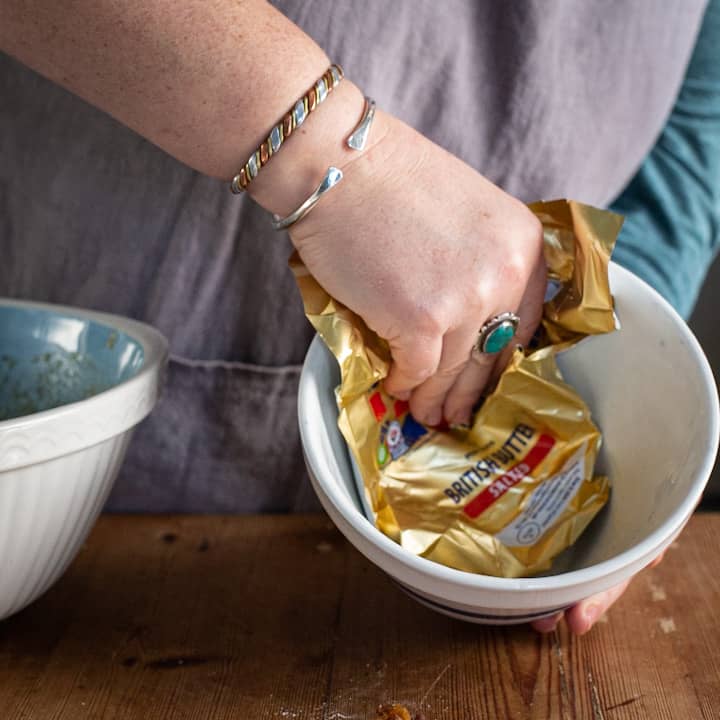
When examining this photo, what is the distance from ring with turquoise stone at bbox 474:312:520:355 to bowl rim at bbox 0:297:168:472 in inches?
6.9

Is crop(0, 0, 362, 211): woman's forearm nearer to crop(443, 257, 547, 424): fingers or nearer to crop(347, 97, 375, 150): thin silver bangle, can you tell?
crop(347, 97, 375, 150): thin silver bangle

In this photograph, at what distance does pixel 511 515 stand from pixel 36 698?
26 centimetres

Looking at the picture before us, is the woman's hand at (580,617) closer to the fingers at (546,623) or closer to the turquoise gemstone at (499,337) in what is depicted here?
the fingers at (546,623)

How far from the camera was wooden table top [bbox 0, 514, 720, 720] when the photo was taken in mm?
434

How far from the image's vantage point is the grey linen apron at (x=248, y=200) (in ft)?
1.73

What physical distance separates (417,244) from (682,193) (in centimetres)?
28

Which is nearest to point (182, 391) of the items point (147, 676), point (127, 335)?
point (127, 335)

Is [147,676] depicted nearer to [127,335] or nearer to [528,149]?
[127,335]

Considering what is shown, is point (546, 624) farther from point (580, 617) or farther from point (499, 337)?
point (499, 337)

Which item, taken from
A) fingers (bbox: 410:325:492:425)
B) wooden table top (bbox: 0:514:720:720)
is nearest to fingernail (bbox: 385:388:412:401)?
fingers (bbox: 410:325:492:425)

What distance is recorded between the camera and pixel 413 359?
471 mm

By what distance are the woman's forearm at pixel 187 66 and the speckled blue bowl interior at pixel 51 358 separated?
16 centimetres

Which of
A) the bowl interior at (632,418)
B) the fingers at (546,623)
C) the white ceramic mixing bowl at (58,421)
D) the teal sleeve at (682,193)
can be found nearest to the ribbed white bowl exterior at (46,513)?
the white ceramic mixing bowl at (58,421)

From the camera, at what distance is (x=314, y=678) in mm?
452
